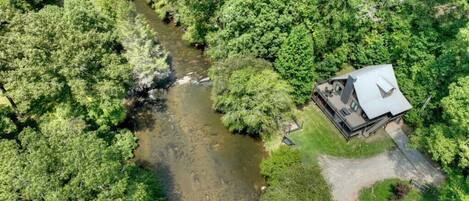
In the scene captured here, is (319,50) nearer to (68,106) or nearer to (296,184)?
(296,184)

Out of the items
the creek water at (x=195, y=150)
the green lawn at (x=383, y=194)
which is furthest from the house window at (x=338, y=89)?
the green lawn at (x=383, y=194)

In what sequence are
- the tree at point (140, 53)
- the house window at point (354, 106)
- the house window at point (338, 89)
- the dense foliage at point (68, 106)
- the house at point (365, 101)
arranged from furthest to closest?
the house window at point (338, 89), the tree at point (140, 53), the house window at point (354, 106), the house at point (365, 101), the dense foliage at point (68, 106)

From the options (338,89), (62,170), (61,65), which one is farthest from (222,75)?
(62,170)

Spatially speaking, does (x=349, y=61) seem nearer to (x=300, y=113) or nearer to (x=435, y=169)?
(x=300, y=113)

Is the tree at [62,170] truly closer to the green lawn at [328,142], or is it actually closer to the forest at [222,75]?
the forest at [222,75]

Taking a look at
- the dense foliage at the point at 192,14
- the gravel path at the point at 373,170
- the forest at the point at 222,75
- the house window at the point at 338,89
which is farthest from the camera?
the dense foliage at the point at 192,14

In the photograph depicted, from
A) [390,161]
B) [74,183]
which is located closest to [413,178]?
[390,161]

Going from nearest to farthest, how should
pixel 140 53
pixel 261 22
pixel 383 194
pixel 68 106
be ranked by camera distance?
pixel 68 106 < pixel 383 194 < pixel 261 22 < pixel 140 53
